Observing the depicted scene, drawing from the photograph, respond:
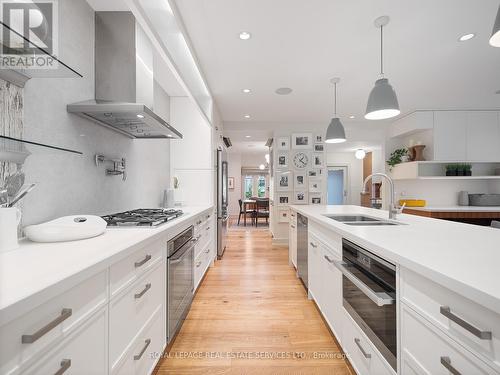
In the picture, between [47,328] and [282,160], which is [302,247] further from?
[282,160]

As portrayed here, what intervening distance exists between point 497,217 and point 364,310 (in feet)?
15.2

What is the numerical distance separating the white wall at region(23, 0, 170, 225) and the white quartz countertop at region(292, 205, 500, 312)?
67.5 inches

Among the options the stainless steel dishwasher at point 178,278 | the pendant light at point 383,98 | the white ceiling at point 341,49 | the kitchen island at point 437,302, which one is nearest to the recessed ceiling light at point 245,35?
the white ceiling at point 341,49

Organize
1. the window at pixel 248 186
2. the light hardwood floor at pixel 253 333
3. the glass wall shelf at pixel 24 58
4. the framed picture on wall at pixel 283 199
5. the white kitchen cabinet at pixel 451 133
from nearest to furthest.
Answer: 1. the glass wall shelf at pixel 24 58
2. the light hardwood floor at pixel 253 333
3. the white kitchen cabinet at pixel 451 133
4. the framed picture on wall at pixel 283 199
5. the window at pixel 248 186

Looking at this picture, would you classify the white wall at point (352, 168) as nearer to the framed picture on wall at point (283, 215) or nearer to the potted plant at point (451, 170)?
the potted plant at point (451, 170)

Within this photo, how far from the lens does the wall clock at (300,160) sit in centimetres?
519

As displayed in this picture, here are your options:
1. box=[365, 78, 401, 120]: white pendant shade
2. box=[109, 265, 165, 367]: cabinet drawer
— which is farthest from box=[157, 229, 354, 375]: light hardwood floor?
box=[365, 78, 401, 120]: white pendant shade

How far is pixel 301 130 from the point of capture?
17.4ft

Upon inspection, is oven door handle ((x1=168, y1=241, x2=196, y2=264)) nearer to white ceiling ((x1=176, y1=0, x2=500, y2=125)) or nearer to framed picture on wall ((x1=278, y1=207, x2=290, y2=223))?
white ceiling ((x1=176, y1=0, x2=500, y2=125))

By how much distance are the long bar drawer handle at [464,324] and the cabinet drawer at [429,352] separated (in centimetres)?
7

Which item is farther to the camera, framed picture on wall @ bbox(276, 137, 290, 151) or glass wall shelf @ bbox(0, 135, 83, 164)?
framed picture on wall @ bbox(276, 137, 290, 151)

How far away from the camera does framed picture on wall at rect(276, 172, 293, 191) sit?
17.2 feet

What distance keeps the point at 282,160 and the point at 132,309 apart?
442cm

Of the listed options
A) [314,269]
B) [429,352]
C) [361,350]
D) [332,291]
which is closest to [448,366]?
[429,352]
